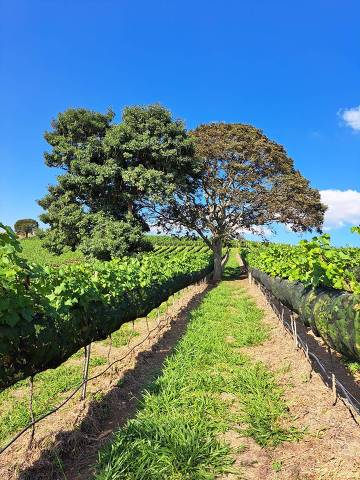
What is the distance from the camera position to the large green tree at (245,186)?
32125 millimetres

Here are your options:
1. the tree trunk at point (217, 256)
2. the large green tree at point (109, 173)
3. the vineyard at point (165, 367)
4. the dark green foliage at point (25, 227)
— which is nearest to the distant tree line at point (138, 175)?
the large green tree at point (109, 173)

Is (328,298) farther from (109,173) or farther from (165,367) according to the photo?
(109,173)

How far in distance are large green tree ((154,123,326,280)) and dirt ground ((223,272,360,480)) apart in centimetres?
2502

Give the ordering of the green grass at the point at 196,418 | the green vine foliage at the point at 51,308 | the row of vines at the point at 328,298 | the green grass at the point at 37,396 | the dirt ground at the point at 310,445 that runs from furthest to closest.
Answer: the green grass at the point at 37,396, the row of vines at the point at 328,298, the green grass at the point at 196,418, the dirt ground at the point at 310,445, the green vine foliage at the point at 51,308

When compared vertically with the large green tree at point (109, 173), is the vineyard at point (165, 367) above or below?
below

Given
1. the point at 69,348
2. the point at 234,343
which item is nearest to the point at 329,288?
the point at 234,343

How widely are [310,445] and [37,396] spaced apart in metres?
5.26

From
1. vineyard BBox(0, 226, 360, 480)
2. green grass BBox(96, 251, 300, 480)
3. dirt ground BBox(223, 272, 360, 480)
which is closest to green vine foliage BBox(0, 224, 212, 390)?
vineyard BBox(0, 226, 360, 480)

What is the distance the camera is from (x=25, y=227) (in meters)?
103

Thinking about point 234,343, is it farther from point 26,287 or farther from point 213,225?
point 213,225

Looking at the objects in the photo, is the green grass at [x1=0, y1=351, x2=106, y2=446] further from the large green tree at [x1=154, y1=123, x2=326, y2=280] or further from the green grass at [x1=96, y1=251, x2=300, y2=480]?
the large green tree at [x1=154, y1=123, x2=326, y2=280]

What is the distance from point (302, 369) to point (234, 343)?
9.65 feet

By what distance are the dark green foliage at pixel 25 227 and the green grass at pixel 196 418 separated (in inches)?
3891

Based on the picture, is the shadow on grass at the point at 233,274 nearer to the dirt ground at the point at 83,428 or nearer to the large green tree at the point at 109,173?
the large green tree at the point at 109,173
